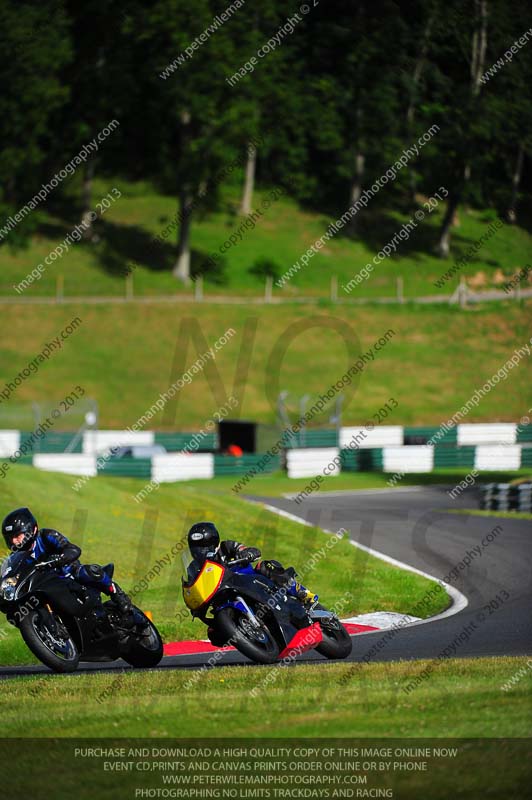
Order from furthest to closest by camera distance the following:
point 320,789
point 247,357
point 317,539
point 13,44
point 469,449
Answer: point 13,44 → point 247,357 → point 469,449 → point 317,539 → point 320,789

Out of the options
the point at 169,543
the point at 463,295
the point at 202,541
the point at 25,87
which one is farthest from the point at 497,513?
the point at 25,87

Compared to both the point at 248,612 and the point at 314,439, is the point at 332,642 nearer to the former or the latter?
the point at 248,612

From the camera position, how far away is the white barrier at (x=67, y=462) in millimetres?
30438

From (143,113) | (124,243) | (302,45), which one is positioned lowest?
(124,243)

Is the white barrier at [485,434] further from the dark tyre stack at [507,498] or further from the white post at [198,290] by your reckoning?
the white post at [198,290]

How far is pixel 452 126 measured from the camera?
210 ft

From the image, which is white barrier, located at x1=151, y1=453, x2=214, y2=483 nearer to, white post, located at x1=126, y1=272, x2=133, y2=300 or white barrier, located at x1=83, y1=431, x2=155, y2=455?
white barrier, located at x1=83, y1=431, x2=155, y2=455

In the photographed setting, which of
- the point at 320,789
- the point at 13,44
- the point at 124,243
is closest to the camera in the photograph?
the point at 320,789

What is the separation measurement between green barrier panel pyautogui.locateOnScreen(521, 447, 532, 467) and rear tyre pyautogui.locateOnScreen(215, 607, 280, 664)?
27.4 metres

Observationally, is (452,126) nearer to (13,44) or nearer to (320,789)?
(13,44)

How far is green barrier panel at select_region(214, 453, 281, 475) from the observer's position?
3478 cm

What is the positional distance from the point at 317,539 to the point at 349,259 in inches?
1815

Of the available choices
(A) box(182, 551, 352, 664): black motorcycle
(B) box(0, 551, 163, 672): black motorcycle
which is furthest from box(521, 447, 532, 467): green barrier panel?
(B) box(0, 551, 163, 672): black motorcycle

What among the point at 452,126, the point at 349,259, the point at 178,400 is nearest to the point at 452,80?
the point at 452,126
